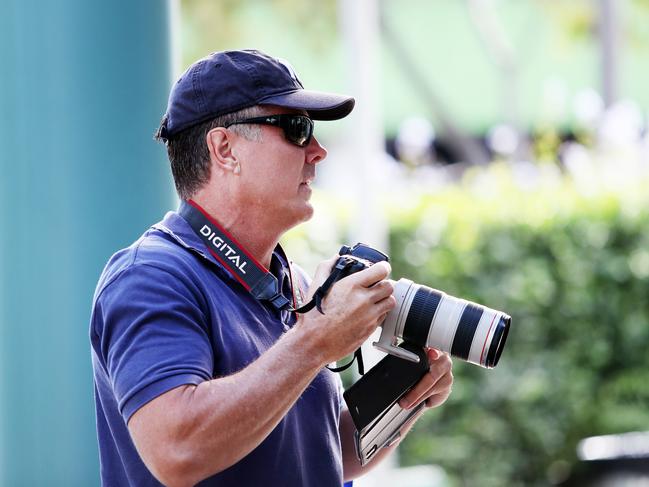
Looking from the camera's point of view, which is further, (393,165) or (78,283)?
(393,165)

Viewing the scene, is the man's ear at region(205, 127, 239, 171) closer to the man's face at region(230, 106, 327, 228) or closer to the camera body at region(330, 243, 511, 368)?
the man's face at region(230, 106, 327, 228)

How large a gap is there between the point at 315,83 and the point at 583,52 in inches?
144

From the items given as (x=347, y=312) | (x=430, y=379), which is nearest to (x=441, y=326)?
(x=430, y=379)

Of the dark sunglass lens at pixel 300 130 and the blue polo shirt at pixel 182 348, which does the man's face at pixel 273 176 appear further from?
the blue polo shirt at pixel 182 348

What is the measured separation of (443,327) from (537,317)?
407 cm

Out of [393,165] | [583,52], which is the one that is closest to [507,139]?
[393,165]

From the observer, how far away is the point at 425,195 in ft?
21.8

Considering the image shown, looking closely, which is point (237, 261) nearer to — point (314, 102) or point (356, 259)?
point (356, 259)

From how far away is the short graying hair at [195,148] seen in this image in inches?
92.9

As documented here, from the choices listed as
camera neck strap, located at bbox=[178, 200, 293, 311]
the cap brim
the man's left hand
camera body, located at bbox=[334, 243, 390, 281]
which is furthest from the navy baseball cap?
the man's left hand

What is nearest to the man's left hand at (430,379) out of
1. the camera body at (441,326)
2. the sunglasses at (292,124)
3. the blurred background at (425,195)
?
the camera body at (441,326)

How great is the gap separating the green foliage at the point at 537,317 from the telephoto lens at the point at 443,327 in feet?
12.4

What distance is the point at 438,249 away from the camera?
249 inches

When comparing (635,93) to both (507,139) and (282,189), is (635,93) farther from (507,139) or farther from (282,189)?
(282,189)
